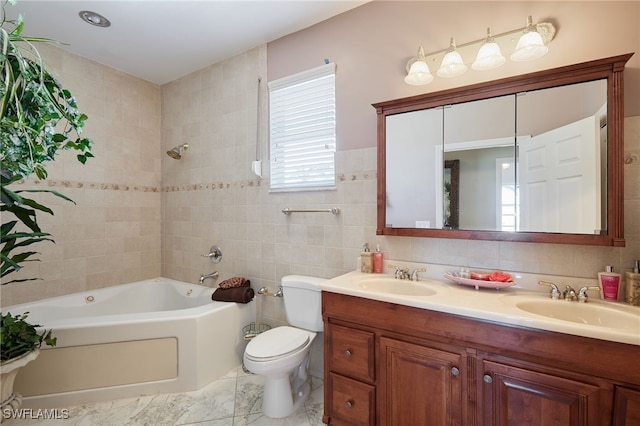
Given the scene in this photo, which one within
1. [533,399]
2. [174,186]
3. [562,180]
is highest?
[174,186]

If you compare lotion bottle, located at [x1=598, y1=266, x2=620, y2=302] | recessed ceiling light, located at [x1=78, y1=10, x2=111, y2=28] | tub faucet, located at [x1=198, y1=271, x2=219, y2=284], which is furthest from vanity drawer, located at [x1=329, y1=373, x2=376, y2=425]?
recessed ceiling light, located at [x1=78, y1=10, x2=111, y2=28]

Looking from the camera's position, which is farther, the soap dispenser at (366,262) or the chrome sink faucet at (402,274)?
the soap dispenser at (366,262)

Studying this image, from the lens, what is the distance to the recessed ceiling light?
2.07 meters

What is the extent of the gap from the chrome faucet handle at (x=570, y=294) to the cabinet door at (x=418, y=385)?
59cm

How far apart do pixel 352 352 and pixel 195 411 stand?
1.12 m

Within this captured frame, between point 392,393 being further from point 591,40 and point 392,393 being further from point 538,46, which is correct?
point 591,40

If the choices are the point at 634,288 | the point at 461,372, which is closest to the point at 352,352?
the point at 461,372

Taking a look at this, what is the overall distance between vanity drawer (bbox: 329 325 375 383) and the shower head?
225 centimetres

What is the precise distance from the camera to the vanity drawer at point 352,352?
4.80 feet

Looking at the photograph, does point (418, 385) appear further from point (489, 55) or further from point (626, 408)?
point (489, 55)

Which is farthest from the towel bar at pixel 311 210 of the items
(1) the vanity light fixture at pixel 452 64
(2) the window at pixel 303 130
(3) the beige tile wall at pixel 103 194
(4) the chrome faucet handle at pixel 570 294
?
(3) the beige tile wall at pixel 103 194

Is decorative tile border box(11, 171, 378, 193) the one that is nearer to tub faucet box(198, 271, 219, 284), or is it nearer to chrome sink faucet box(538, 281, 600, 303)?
tub faucet box(198, 271, 219, 284)

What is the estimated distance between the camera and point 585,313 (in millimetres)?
1278

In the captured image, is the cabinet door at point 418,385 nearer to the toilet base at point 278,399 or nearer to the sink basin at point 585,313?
the sink basin at point 585,313
